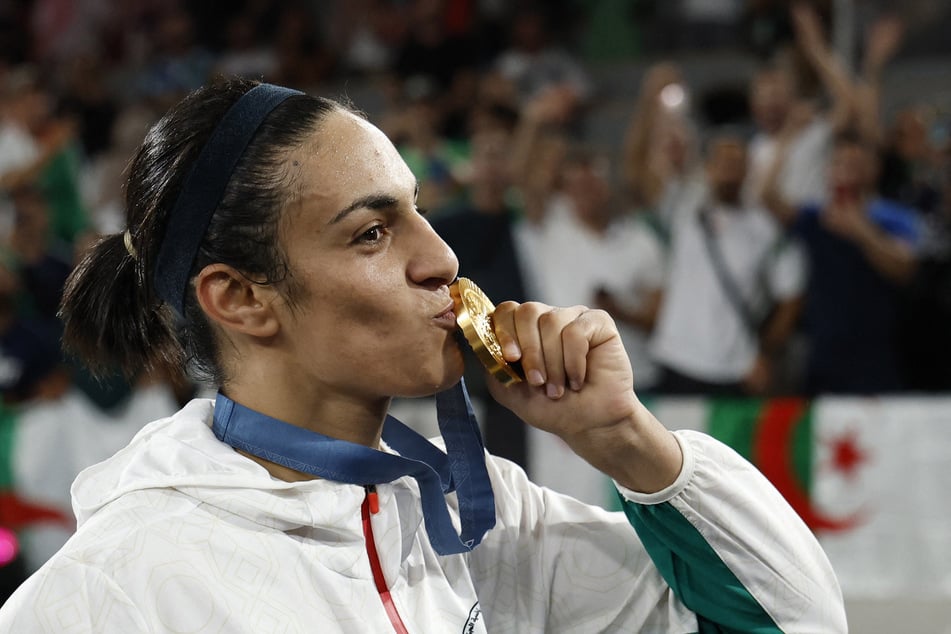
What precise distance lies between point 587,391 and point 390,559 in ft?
1.24

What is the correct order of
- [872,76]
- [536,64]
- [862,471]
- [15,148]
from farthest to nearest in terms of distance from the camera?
[536,64], [15,148], [872,76], [862,471]

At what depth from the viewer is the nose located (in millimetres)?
1752

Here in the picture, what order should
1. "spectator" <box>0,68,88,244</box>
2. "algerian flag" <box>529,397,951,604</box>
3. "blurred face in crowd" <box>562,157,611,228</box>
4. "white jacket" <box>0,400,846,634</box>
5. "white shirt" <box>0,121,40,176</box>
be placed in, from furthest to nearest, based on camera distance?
"white shirt" <box>0,121,40,176</box> < "spectator" <box>0,68,88,244</box> < "blurred face in crowd" <box>562,157,611,228</box> < "algerian flag" <box>529,397,951,604</box> < "white jacket" <box>0,400,846,634</box>

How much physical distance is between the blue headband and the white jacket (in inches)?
9.2

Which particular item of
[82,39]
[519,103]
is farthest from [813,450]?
[82,39]

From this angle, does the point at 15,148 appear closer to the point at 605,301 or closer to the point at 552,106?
the point at 552,106

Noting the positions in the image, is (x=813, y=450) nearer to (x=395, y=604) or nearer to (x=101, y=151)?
(x=395, y=604)

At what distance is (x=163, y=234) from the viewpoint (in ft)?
5.82

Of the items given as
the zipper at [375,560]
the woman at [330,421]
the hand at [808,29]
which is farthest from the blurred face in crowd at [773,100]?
the zipper at [375,560]

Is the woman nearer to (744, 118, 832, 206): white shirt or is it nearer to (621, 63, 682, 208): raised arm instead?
(744, 118, 832, 206): white shirt

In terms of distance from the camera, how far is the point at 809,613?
6.03 feet

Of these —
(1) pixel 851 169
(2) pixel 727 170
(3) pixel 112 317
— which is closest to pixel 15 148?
(2) pixel 727 170

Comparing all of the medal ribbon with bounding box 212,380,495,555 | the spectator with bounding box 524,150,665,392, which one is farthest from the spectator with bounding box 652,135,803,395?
the medal ribbon with bounding box 212,380,495,555

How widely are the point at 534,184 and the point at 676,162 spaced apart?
2.31 ft
